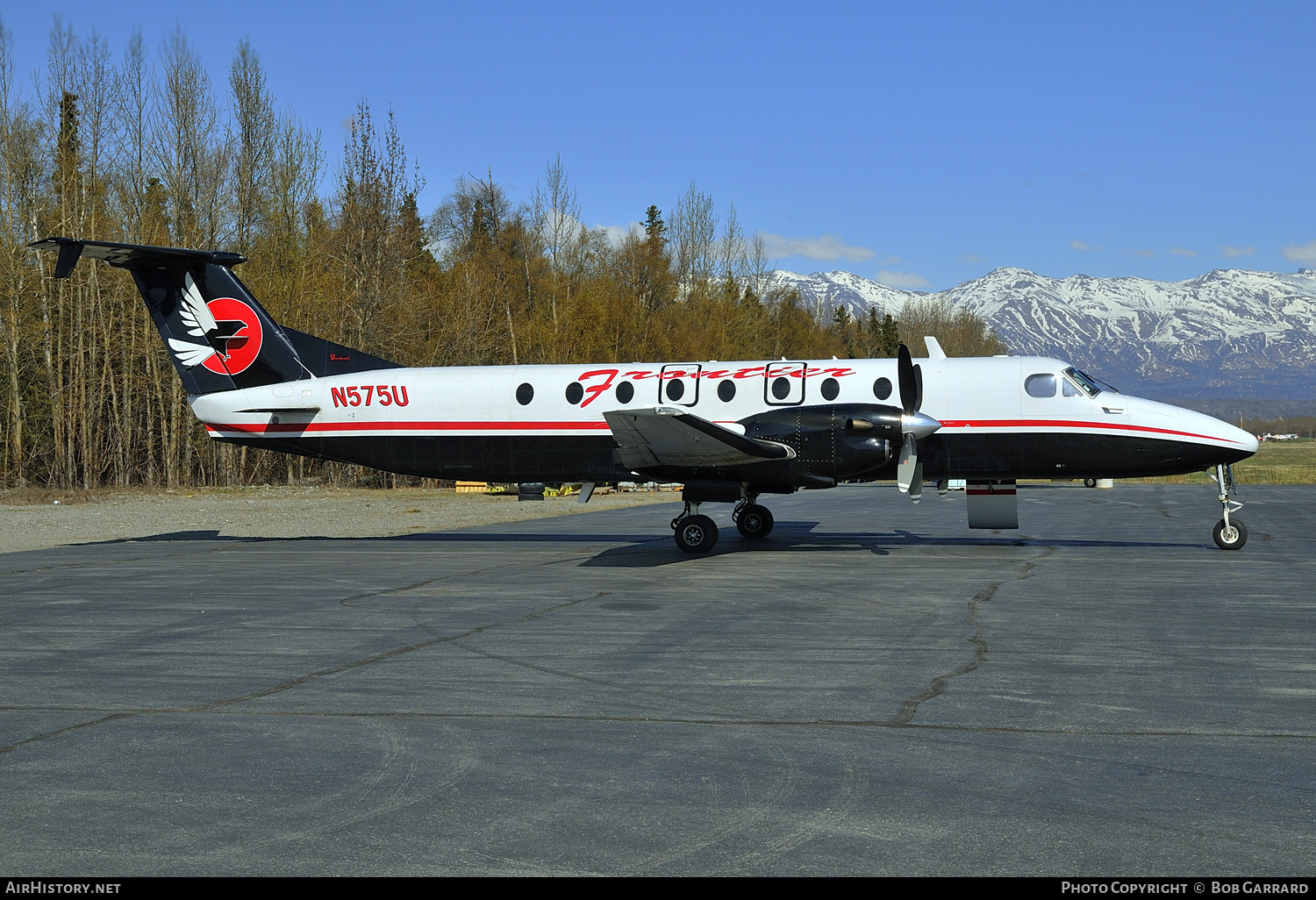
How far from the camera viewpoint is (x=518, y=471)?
1955cm

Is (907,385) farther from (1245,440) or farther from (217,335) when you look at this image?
(217,335)

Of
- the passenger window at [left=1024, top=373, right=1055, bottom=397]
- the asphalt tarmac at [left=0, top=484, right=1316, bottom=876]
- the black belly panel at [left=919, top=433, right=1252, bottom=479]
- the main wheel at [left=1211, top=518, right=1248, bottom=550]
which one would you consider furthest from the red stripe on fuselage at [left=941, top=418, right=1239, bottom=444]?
the asphalt tarmac at [left=0, top=484, right=1316, bottom=876]

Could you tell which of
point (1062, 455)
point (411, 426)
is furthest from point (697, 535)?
point (1062, 455)

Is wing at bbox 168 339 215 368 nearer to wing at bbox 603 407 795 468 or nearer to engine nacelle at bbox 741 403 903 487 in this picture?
wing at bbox 603 407 795 468

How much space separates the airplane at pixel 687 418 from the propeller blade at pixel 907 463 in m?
0.03

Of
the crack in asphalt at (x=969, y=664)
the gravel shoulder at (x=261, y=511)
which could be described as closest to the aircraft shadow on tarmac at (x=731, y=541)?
the gravel shoulder at (x=261, y=511)

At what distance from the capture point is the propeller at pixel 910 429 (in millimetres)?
17094

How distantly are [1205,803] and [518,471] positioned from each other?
15277 mm

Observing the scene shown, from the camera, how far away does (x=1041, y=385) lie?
17.9 m

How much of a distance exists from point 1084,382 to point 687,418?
7354 millimetres

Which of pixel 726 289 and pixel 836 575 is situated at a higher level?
pixel 726 289
